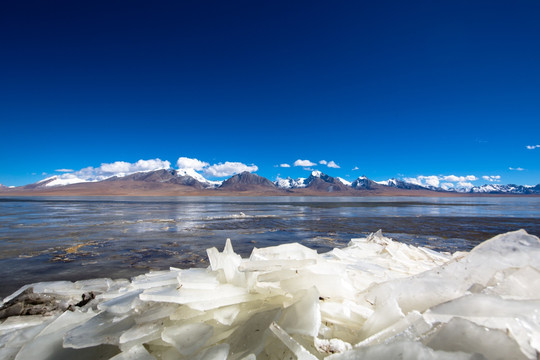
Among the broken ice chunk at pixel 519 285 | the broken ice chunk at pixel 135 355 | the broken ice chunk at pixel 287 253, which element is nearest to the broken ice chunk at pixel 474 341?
the broken ice chunk at pixel 519 285

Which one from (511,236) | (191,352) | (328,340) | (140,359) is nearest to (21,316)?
(140,359)

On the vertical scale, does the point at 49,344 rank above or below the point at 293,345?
below

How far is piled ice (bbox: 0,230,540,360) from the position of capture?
144 centimetres

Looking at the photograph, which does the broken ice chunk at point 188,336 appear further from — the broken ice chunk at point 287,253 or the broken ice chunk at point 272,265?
the broken ice chunk at point 287,253

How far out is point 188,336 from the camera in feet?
5.48

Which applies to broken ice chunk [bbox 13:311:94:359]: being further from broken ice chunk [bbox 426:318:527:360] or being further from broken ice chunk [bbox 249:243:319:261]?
broken ice chunk [bbox 426:318:527:360]

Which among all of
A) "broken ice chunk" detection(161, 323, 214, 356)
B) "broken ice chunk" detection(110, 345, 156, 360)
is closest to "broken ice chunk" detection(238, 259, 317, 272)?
"broken ice chunk" detection(161, 323, 214, 356)

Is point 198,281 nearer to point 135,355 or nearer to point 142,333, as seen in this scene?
point 142,333

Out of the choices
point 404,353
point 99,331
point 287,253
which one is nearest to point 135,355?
point 99,331

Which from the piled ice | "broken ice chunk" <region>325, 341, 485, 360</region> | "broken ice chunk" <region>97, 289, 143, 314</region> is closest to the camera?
"broken ice chunk" <region>325, 341, 485, 360</region>

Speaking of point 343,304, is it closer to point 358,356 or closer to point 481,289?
point 358,356

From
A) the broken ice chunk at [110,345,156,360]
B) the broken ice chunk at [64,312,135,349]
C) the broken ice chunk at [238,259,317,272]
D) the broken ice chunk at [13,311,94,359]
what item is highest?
the broken ice chunk at [238,259,317,272]

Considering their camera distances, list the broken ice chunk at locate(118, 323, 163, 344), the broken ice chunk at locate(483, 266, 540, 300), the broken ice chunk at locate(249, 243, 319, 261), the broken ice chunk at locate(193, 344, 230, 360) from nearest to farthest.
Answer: the broken ice chunk at locate(193, 344, 230, 360), the broken ice chunk at locate(118, 323, 163, 344), the broken ice chunk at locate(483, 266, 540, 300), the broken ice chunk at locate(249, 243, 319, 261)

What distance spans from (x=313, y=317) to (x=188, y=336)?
0.76m
